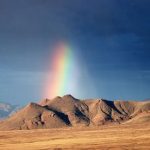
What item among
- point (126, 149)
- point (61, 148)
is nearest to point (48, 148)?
point (61, 148)

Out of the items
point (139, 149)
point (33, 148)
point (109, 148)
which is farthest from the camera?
point (33, 148)

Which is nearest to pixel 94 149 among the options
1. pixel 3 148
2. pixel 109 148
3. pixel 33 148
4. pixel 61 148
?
pixel 109 148

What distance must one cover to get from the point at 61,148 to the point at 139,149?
A: 2382 cm

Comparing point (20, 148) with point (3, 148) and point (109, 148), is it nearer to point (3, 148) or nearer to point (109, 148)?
point (3, 148)

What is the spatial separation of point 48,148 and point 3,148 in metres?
15.1

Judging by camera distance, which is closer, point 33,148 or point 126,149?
point 126,149

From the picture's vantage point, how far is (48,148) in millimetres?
107312

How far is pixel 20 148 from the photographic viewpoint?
111250 mm

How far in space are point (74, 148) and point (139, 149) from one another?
19253mm

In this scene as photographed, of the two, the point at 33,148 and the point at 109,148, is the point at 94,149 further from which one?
the point at 33,148

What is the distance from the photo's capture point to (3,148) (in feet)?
373

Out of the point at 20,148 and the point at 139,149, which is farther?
the point at 20,148

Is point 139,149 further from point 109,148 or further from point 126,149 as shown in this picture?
point 109,148

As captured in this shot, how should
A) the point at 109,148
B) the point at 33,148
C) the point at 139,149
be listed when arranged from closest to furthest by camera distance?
the point at 139,149 → the point at 109,148 → the point at 33,148
